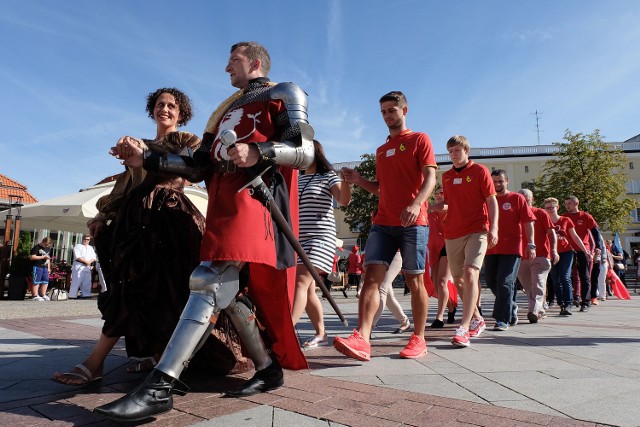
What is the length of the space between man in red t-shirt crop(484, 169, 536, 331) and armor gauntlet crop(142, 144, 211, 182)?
13.5ft

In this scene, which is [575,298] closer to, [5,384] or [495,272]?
[495,272]

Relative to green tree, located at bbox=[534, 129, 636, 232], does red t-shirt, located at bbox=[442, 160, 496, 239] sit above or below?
below

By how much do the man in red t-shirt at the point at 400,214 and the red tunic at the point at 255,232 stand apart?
0.88m

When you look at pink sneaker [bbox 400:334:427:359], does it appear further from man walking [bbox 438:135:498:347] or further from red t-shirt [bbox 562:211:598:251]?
red t-shirt [bbox 562:211:598:251]

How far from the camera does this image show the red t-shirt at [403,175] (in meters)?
3.84

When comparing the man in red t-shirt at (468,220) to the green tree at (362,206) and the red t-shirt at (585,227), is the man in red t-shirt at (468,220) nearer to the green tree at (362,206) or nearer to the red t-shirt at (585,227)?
the red t-shirt at (585,227)

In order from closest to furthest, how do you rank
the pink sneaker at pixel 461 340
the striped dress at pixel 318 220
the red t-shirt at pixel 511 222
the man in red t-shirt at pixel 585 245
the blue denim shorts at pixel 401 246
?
the blue denim shorts at pixel 401 246 < the pink sneaker at pixel 461 340 < the striped dress at pixel 318 220 < the red t-shirt at pixel 511 222 < the man in red t-shirt at pixel 585 245

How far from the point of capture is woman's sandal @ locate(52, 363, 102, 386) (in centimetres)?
267

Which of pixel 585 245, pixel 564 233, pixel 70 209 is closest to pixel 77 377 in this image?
pixel 564 233

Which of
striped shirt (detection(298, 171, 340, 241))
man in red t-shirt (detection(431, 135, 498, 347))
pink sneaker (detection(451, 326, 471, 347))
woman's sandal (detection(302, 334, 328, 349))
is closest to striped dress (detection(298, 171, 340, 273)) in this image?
striped shirt (detection(298, 171, 340, 241))

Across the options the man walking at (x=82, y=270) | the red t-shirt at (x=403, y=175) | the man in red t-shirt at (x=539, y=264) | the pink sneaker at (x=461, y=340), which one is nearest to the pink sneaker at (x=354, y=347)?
the red t-shirt at (x=403, y=175)

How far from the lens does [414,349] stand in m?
3.61

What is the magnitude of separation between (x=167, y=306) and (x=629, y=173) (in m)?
61.2

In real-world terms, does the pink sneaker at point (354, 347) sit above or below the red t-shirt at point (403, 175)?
below
